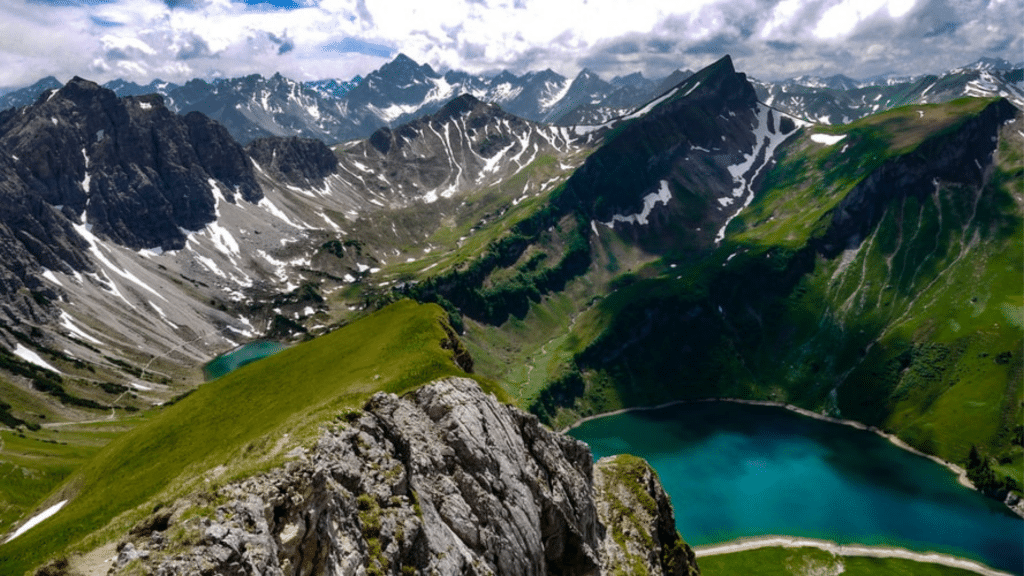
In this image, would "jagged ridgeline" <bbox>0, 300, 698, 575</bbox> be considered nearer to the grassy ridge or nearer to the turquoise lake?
the grassy ridge

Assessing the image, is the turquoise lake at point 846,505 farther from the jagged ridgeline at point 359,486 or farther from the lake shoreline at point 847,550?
the jagged ridgeline at point 359,486

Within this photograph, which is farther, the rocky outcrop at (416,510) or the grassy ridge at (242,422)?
the grassy ridge at (242,422)

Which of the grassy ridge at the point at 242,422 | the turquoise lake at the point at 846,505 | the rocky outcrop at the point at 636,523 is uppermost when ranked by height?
the grassy ridge at the point at 242,422

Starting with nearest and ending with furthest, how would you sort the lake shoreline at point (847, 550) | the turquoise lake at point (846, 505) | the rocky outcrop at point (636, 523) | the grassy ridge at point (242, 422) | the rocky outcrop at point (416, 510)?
the rocky outcrop at point (416, 510), the grassy ridge at point (242, 422), the rocky outcrop at point (636, 523), the lake shoreline at point (847, 550), the turquoise lake at point (846, 505)

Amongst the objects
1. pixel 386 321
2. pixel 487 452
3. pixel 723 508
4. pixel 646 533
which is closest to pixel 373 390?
pixel 487 452

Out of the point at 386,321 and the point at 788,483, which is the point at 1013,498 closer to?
the point at 788,483

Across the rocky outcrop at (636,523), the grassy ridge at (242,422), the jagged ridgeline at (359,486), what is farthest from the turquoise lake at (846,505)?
the grassy ridge at (242,422)
